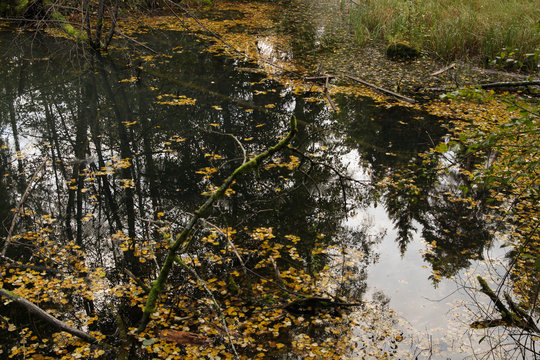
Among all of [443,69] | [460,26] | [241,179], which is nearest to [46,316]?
[241,179]

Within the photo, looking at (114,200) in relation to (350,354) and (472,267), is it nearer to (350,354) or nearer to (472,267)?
(350,354)

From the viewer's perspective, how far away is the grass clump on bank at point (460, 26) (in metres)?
8.53

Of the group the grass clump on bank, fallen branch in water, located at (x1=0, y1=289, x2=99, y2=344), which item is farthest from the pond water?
the grass clump on bank

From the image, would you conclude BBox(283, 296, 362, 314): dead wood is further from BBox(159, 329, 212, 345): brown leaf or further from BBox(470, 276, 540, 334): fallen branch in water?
BBox(470, 276, 540, 334): fallen branch in water

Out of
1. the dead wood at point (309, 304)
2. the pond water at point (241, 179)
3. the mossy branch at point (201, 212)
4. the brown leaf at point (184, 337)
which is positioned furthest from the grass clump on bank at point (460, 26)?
the brown leaf at point (184, 337)

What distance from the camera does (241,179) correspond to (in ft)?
16.5

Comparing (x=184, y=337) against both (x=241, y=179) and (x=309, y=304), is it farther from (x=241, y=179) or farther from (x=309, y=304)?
(x=241, y=179)

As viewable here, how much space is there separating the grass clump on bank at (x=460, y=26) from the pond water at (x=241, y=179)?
3374mm

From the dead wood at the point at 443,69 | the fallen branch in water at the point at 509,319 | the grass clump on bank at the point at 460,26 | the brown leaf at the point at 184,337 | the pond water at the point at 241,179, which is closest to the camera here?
the brown leaf at the point at 184,337

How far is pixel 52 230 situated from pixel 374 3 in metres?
10.9

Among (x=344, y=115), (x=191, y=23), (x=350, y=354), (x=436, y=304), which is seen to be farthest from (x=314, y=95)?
(x=191, y=23)

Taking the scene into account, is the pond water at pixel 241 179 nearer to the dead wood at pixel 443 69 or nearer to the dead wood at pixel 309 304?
the dead wood at pixel 309 304

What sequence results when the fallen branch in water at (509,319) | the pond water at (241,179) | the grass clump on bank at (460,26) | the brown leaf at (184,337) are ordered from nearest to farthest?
1. the brown leaf at (184,337)
2. the fallen branch in water at (509,319)
3. the pond water at (241,179)
4. the grass clump on bank at (460,26)

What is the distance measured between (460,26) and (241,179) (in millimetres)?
7393
